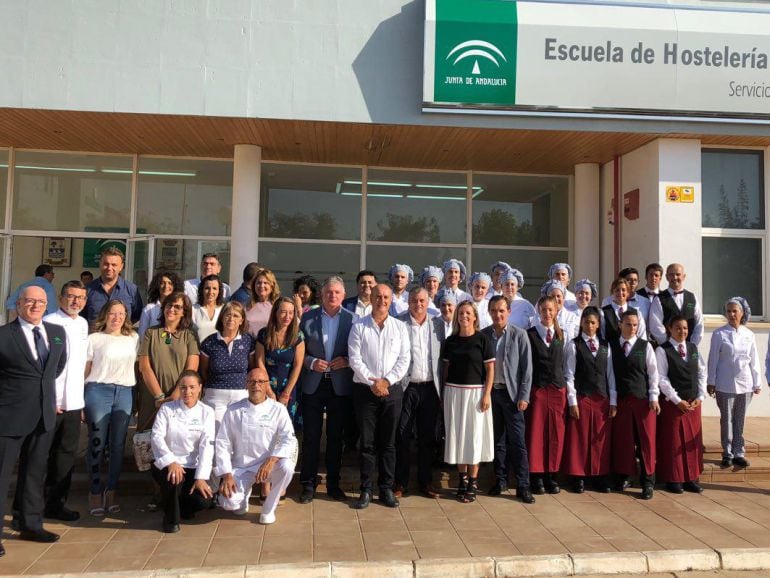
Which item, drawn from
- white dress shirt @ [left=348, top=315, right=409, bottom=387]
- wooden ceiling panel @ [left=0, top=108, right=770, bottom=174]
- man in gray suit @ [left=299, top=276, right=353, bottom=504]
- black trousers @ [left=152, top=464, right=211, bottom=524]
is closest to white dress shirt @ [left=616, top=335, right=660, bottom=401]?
white dress shirt @ [left=348, top=315, right=409, bottom=387]

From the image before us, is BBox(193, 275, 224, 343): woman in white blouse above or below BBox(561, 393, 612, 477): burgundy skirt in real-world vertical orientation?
above

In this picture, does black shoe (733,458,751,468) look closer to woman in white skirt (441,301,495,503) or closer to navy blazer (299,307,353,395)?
woman in white skirt (441,301,495,503)

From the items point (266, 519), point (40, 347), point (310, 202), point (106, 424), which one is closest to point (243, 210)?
point (310, 202)

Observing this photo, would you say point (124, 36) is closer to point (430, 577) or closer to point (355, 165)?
point (355, 165)

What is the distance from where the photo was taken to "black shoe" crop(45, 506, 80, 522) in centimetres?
484

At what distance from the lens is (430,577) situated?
3.99 meters

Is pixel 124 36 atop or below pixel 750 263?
atop

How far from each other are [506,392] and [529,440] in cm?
54

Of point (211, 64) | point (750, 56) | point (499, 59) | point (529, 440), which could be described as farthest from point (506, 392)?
point (750, 56)

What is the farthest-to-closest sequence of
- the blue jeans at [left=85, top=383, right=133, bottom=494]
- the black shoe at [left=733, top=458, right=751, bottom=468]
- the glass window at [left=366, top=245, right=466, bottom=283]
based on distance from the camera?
1. the glass window at [left=366, top=245, right=466, bottom=283]
2. the black shoe at [left=733, top=458, right=751, bottom=468]
3. the blue jeans at [left=85, top=383, right=133, bottom=494]

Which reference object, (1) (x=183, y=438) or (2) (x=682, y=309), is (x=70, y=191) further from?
(2) (x=682, y=309)

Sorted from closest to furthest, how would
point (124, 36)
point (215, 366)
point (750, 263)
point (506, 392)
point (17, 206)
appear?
1. point (215, 366)
2. point (506, 392)
3. point (124, 36)
4. point (750, 263)
5. point (17, 206)

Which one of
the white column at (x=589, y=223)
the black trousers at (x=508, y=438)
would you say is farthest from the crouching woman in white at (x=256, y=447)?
the white column at (x=589, y=223)

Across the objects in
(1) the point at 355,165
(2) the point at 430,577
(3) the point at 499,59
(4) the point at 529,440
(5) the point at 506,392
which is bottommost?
(2) the point at 430,577
